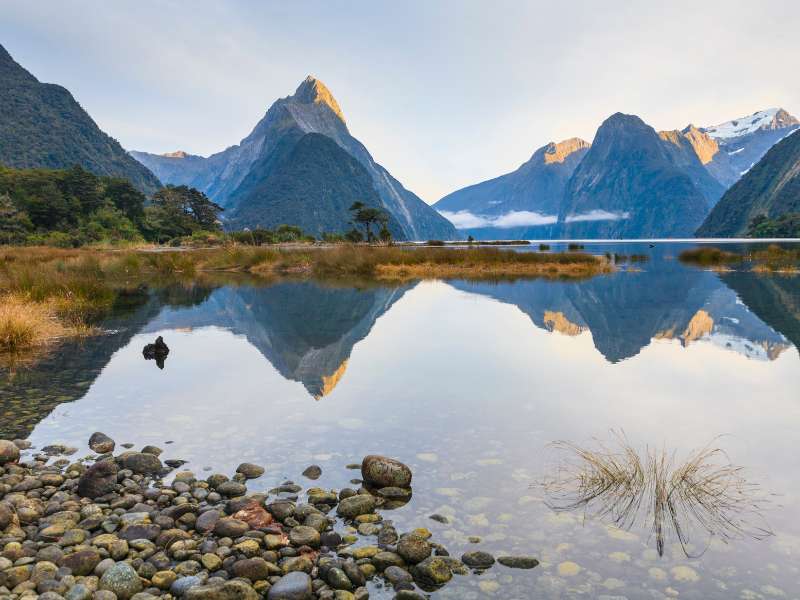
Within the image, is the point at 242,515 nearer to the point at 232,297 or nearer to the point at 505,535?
the point at 505,535

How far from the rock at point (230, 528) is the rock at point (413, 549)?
75.4 inches

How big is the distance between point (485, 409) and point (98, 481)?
23.9 ft

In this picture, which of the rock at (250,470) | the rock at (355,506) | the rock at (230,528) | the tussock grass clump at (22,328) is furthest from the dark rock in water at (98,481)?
the tussock grass clump at (22,328)

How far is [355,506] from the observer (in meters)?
6.74

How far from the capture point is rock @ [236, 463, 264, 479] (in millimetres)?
7770

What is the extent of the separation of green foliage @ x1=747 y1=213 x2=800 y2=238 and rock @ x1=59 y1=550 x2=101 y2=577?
19951 centimetres

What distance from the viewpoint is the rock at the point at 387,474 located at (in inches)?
290

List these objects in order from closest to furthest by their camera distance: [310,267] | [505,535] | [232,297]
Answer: [505,535], [232,297], [310,267]

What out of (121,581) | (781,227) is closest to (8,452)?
(121,581)

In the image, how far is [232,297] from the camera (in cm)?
3419

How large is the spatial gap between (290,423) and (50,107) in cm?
24459

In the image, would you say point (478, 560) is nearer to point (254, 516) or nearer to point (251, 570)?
point (251, 570)

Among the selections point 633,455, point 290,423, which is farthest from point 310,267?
point 633,455

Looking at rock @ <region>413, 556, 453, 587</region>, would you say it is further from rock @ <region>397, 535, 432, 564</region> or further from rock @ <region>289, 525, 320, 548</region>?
rock @ <region>289, 525, 320, 548</region>
